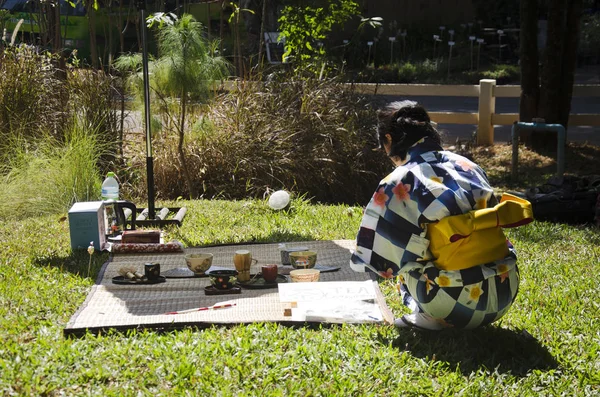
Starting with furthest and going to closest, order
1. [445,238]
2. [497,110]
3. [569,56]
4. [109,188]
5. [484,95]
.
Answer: [497,110]
[484,95]
[569,56]
[109,188]
[445,238]

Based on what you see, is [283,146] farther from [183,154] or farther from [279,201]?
[279,201]

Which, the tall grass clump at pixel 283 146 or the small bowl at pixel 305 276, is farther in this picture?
the tall grass clump at pixel 283 146

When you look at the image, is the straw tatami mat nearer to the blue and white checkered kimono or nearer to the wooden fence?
the blue and white checkered kimono

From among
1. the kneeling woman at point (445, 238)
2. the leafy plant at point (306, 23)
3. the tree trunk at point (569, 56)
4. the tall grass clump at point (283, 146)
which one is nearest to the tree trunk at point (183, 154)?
the tall grass clump at point (283, 146)

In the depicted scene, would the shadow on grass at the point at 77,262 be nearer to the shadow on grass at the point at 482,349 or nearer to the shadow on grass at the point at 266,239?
the shadow on grass at the point at 266,239

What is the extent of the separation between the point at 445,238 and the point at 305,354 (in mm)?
875

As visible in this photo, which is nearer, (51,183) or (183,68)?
(51,183)

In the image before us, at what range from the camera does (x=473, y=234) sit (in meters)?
3.99

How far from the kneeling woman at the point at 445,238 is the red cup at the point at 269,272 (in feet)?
3.57

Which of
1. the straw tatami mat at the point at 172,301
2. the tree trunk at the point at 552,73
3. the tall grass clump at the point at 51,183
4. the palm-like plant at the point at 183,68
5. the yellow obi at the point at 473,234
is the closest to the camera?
the yellow obi at the point at 473,234

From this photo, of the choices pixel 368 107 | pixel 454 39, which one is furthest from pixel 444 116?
pixel 454 39

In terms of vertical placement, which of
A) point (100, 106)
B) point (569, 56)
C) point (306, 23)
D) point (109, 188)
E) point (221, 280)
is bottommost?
point (221, 280)

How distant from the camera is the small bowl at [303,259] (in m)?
5.39

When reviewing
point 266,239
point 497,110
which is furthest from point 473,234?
point 497,110
